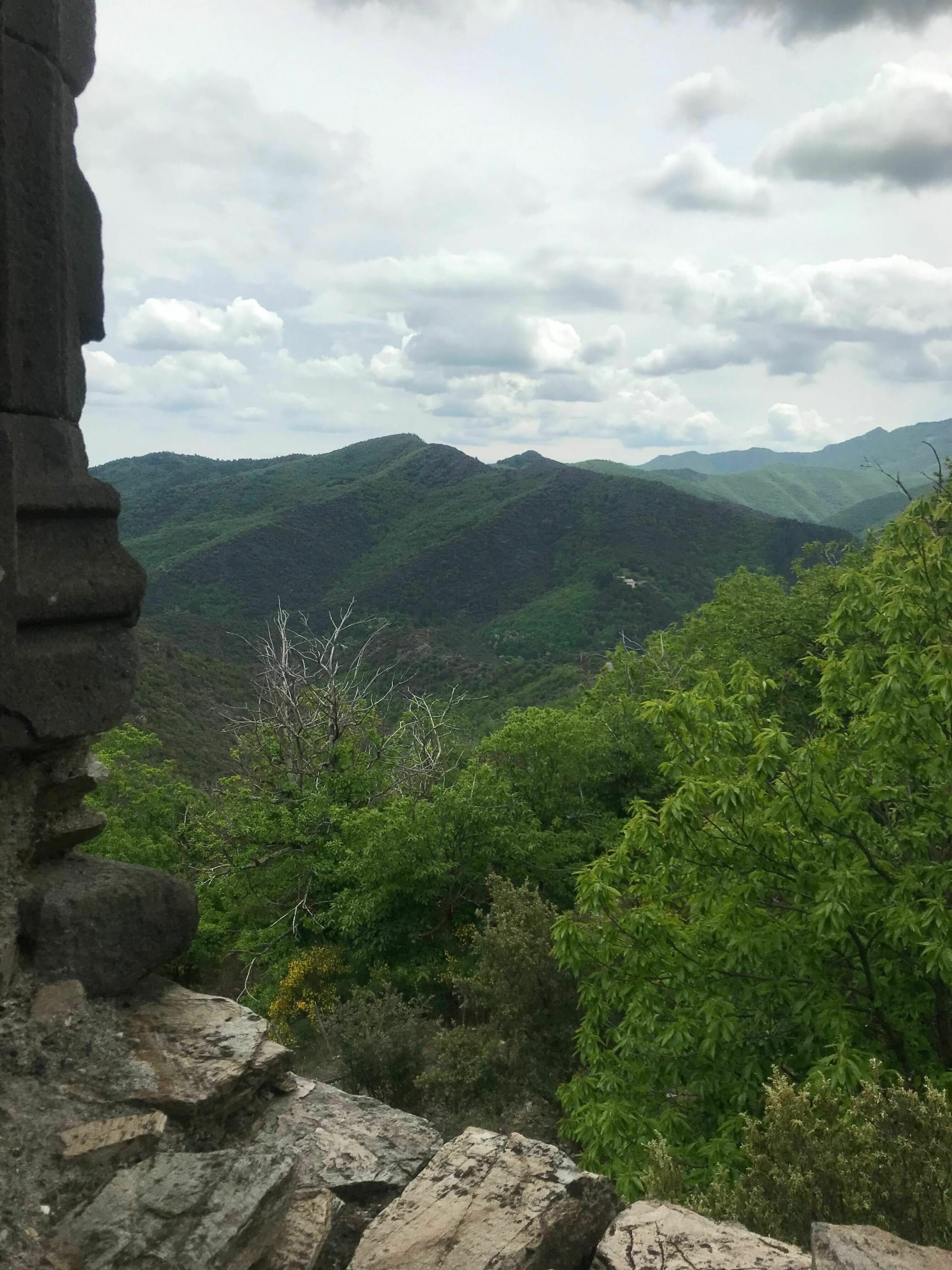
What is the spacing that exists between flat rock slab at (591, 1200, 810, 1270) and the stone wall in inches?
79.4

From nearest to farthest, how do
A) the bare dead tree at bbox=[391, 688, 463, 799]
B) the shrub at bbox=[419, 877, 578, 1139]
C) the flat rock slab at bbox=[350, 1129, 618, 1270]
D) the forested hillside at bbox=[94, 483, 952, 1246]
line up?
the flat rock slab at bbox=[350, 1129, 618, 1270] → the forested hillside at bbox=[94, 483, 952, 1246] → the shrub at bbox=[419, 877, 578, 1139] → the bare dead tree at bbox=[391, 688, 463, 799]

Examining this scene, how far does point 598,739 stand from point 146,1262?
16916 millimetres

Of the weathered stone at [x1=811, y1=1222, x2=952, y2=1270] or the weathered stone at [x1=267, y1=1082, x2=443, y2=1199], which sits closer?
the weathered stone at [x1=811, y1=1222, x2=952, y2=1270]

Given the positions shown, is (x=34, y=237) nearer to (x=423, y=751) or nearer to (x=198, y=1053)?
(x=198, y=1053)

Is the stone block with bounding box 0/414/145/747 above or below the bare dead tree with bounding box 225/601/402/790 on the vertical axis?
above

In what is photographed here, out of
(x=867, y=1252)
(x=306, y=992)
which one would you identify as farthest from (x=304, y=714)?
(x=867, y=1252)

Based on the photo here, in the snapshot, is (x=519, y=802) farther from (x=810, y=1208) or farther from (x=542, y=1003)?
(x=810, y=1208)

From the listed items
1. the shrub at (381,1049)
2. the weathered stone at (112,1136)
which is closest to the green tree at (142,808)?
the shrub at (381,1049)

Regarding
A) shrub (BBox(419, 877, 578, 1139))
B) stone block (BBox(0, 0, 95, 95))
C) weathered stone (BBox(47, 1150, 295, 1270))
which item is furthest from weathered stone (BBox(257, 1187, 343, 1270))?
shrub (BBox(419, 877, 578, 1139))

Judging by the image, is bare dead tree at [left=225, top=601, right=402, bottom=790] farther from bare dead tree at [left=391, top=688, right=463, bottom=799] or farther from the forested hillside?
the forested hillside

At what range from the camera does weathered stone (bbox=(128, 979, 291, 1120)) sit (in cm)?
260

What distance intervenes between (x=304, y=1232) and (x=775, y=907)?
5.23 m

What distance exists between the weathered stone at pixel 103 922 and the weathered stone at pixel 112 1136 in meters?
0.40

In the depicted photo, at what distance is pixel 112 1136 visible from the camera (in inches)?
92.4
